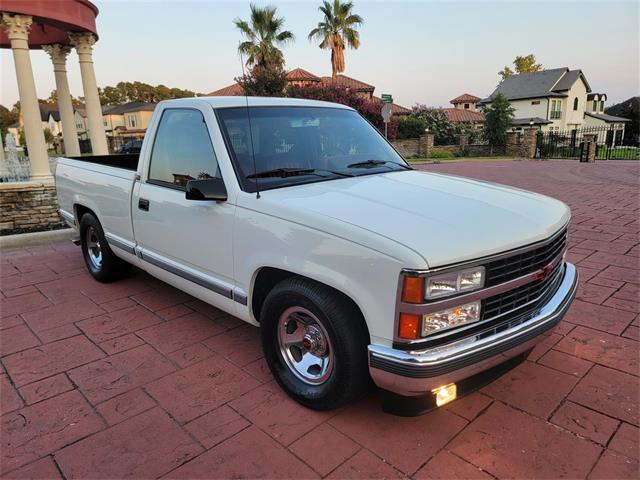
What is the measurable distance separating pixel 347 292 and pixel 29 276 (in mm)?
4848

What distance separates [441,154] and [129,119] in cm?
5769

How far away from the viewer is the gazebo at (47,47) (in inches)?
326

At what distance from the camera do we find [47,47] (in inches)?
450

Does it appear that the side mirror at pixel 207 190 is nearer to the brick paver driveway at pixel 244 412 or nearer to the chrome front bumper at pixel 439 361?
the brick paver driveway at pixel 244 412

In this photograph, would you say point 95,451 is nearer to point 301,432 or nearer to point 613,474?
point 301,432

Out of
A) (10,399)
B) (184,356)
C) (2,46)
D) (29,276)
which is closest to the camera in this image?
(10,399)

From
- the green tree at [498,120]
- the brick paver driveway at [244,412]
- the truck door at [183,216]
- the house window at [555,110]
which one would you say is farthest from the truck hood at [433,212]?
the house window at [555,110]

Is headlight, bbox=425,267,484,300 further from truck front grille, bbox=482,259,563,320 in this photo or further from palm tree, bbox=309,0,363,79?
palm tree, bbox=309,0,363,79

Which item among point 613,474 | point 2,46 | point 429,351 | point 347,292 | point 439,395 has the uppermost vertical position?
point 2,46

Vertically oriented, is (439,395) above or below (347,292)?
below

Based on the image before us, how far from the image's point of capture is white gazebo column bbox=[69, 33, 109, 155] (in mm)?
10359

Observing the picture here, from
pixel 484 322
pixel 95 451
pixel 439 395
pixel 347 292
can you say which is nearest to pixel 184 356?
pixel 95 451

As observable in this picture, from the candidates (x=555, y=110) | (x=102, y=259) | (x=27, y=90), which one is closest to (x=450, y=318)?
(x=102, y=259)

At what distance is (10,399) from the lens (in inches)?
116
